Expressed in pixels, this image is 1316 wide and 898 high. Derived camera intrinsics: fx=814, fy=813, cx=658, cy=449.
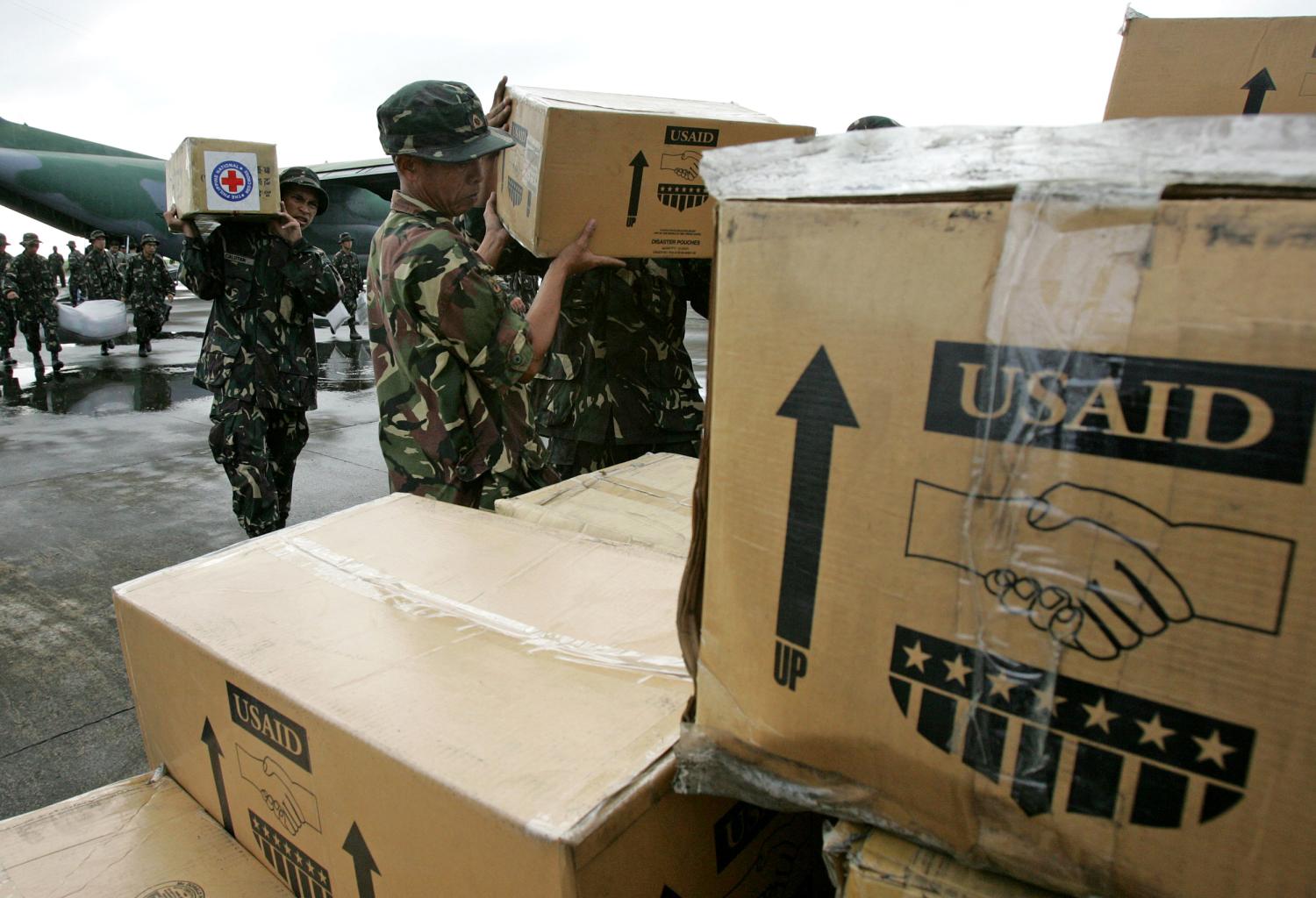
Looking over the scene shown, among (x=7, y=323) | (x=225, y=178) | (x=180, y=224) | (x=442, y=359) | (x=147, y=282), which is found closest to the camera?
(x=442, y=359)

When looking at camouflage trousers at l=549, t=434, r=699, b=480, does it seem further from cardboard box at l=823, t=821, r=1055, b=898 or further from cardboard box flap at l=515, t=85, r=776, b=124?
cardboard box at l=823, t=821, r=1055, b=898

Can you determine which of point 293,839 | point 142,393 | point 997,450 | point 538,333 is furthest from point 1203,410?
point 142,393

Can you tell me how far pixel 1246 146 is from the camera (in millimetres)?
442

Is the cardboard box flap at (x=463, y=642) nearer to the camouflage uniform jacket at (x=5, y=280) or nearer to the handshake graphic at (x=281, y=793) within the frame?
the handshake graphic at (x=281, y=793)

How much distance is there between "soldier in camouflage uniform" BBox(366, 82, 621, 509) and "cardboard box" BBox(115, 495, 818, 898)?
57 cm

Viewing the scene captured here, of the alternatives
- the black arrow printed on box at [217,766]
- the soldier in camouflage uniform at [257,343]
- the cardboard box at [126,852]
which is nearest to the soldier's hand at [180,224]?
the soldier in camouflage uniform at [257,343]

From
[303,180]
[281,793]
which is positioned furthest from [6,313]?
[281,793]

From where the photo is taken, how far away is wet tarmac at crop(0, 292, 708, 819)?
2.17 m

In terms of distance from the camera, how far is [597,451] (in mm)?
2850

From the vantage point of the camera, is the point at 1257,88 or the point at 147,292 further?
the point at 147,292

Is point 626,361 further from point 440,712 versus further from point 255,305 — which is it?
point 440,712

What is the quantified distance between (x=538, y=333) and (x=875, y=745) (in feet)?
4.56

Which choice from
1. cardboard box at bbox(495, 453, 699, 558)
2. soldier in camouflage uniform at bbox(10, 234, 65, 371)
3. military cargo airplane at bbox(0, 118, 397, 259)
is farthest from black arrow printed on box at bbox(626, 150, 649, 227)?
military cargo airplane at bbox(0, 118, 397, 259)

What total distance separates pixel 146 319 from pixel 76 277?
8126mm
